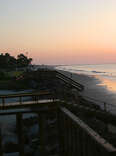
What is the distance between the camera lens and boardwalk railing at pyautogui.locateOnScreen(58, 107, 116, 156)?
5434 millimetres

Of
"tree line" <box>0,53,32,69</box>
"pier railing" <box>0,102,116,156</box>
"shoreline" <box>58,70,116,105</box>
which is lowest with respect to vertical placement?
"shoreline" <box>58,70,116,105</box>

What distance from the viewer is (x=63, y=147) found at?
10133 millimetres

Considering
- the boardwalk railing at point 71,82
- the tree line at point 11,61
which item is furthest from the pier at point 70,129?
the tree line at point 11,61

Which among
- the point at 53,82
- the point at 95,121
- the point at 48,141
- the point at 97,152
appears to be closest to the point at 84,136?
the point at 97,152

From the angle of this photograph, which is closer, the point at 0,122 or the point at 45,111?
the point at 45,111

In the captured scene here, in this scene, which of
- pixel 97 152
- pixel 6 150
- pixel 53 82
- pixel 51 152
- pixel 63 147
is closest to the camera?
pixel 97 152

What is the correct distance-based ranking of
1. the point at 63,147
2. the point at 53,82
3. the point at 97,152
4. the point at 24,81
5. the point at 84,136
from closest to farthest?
the point at 97,152, the point at 84,136, the point at 63,147, the point at 53,82, the point at 24,81

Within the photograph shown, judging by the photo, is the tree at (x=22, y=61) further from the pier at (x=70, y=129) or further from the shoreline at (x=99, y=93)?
the pier at (x=70, y=129)

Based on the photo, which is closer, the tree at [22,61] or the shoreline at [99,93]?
the shoreline at [99,93]

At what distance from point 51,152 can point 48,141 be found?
7.92 feet

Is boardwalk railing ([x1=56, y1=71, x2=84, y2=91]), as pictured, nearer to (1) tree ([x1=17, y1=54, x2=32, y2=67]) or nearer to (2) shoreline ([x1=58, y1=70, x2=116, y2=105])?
(2) shoreline ([x1=58, y1=70, x2=116, y2=105])

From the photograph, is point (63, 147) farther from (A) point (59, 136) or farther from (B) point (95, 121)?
(B) point (95, 121)

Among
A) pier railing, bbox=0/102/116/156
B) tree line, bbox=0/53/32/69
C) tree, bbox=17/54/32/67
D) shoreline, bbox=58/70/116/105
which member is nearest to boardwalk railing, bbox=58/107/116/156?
pier railing, bbox=0/102/116/156

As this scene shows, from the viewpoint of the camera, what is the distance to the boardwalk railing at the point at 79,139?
543 centimetres
